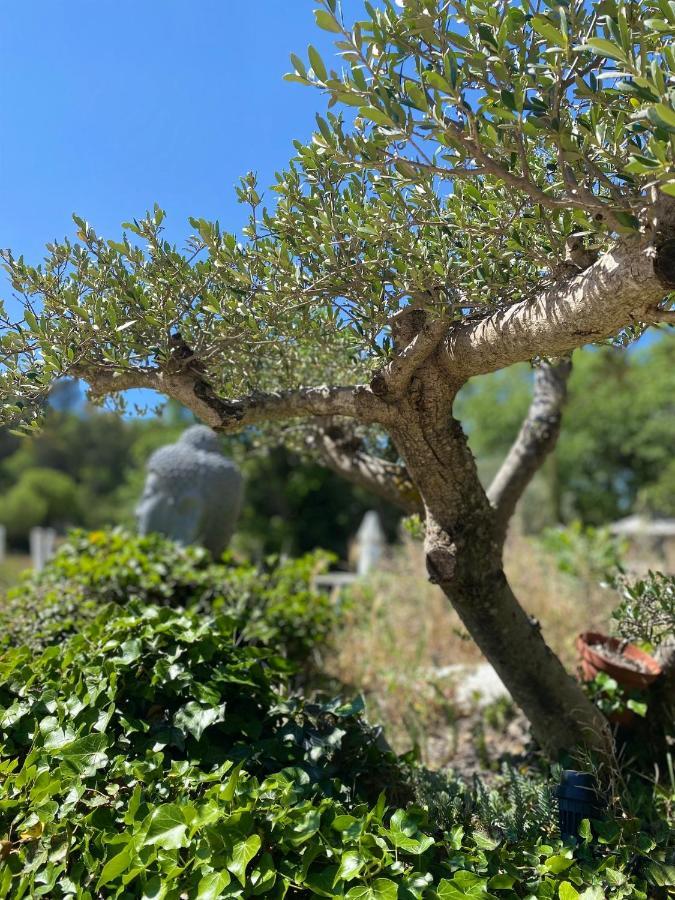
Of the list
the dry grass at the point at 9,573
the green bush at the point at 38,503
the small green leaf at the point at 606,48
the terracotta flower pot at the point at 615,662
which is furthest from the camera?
the green bush at the point at 38,503

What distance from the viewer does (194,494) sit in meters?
5.52

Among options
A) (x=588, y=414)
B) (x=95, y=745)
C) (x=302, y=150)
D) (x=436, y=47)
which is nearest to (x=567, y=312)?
(x=436, y=47)

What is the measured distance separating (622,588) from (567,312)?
4.81 ft

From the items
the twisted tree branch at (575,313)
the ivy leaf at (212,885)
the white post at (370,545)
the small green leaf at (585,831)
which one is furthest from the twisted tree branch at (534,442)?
the white post at (370,545)

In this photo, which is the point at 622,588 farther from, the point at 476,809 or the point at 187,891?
the point at 187,891

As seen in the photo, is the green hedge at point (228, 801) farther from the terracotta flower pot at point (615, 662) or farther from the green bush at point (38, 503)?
the green bush at point (38, 503)

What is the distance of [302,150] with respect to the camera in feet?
6.41

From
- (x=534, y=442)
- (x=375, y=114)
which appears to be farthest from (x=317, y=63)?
(x=534, y=442)

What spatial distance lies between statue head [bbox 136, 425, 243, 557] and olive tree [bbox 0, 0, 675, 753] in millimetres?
2699

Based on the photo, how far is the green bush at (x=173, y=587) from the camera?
4066mm

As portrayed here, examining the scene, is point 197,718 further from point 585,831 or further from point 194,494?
point 194,494

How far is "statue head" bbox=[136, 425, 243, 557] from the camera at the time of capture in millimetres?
5520

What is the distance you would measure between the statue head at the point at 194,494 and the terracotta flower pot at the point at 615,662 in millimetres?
3061

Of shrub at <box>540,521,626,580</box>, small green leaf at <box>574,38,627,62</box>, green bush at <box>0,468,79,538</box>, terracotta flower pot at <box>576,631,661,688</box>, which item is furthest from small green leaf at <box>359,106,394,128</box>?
green bush at <box>0,468,79,538</box>
